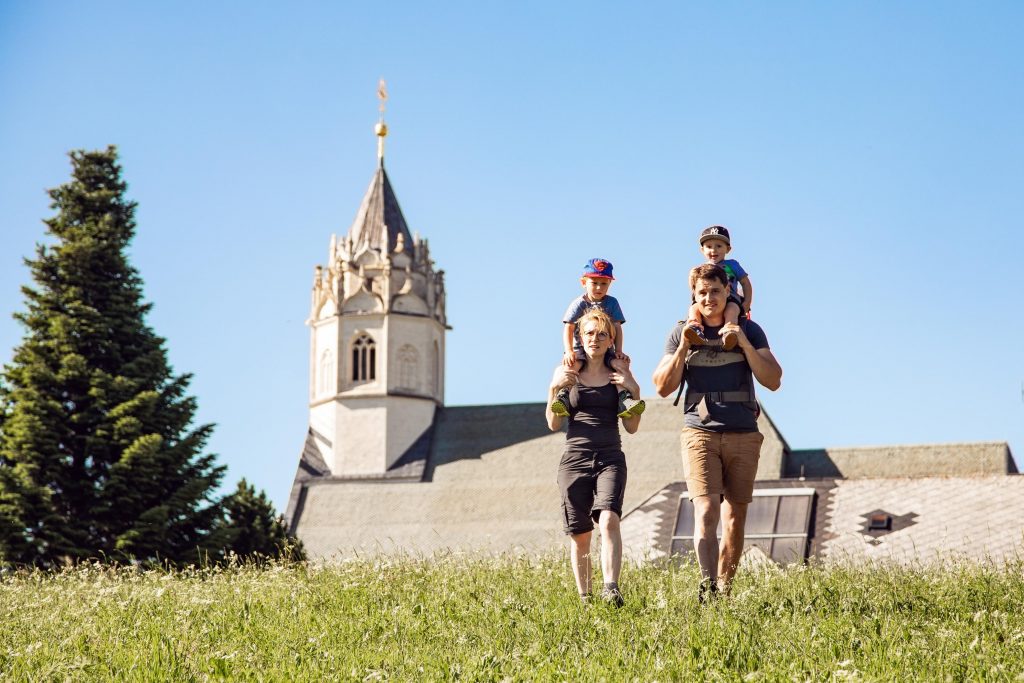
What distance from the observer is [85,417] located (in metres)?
34.1

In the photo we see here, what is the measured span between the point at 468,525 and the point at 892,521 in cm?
2161

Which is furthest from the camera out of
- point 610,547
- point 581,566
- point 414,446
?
point 414,446

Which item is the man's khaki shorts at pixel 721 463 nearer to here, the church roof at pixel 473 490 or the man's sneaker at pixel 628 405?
the man's sneaker at pixel 628 405

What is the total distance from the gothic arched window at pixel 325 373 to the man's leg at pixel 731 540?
162ft

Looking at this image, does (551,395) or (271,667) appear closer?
(271,667)

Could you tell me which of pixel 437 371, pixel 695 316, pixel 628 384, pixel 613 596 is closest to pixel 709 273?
pixel 695 316

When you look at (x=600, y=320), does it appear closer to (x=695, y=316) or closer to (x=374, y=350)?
(x=695, y=316)

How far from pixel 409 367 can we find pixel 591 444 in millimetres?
48878

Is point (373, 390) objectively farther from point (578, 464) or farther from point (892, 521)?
point (578, 464)

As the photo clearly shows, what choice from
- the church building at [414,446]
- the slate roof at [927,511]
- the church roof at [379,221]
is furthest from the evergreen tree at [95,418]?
the church roof at [379,221]

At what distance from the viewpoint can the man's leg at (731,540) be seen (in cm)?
934

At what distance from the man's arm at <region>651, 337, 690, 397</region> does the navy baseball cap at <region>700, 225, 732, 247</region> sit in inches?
37.2

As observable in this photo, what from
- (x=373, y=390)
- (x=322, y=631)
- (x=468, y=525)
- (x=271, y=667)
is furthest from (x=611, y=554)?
(x=373, y=390)

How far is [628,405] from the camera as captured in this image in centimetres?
936
